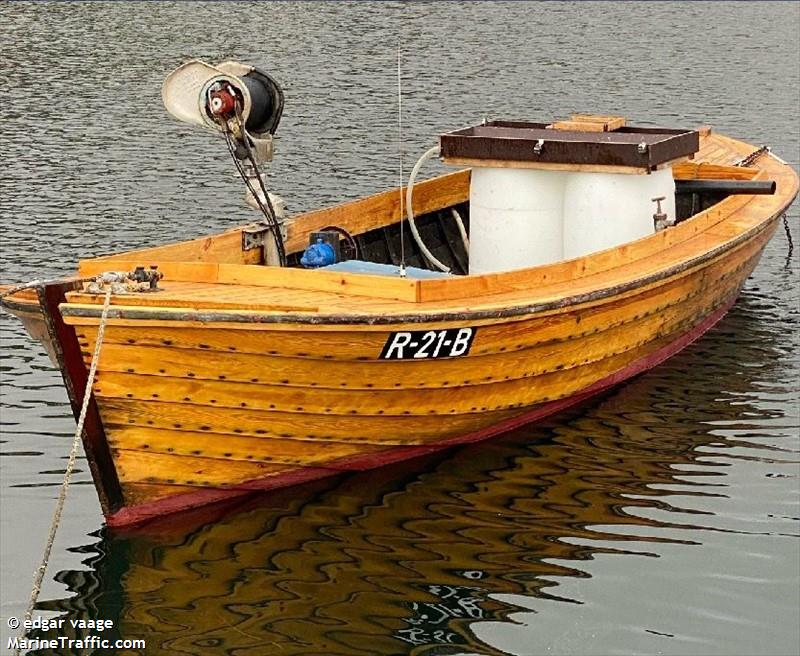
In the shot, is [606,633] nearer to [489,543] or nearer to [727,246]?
[489,543]

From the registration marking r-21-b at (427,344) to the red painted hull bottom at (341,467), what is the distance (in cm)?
111

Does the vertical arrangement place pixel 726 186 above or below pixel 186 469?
above

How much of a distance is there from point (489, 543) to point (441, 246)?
18.3 feet

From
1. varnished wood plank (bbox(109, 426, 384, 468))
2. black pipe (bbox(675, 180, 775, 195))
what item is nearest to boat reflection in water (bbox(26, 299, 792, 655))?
varnished wood plank (bbox(109, 426, 384, 468))

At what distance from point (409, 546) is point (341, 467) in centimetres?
113

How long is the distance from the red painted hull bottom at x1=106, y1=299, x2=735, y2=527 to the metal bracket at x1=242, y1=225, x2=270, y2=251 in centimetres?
243

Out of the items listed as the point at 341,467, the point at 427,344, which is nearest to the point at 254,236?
the point at 341,467

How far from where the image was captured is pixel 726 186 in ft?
55.2

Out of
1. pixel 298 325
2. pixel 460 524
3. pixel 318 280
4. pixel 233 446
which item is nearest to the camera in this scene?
pixel 298 325

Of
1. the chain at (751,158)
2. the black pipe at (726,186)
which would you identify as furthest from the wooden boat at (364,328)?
the chain at (751,158)

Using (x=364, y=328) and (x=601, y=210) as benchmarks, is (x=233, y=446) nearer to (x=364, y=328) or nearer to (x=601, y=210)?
(x=364, y=328)

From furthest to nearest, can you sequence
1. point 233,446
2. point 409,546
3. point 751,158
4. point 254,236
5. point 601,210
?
point 751,158 < point 601,210 < point 254,236 < point 233,446 < point 409,546

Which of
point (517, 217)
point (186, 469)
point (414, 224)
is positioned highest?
point (517, 217)

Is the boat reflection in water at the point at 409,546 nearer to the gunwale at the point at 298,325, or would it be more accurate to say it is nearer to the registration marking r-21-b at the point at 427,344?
the gunwale at the point at 298,325
